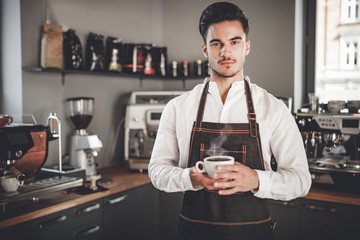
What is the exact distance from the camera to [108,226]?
2.38m

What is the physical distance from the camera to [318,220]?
225 centimetres

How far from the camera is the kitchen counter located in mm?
1827

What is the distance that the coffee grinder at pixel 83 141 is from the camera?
2598 mm

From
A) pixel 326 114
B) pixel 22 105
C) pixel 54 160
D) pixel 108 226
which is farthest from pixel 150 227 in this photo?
pixel 326 114

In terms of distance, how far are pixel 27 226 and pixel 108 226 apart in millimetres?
639

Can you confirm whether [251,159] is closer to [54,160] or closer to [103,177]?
[103,177]

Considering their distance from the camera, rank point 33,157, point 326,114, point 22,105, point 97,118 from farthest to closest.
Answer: point 97,118 < point 22,105 < point 326,114 < point 33,157

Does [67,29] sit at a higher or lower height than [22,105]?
higher

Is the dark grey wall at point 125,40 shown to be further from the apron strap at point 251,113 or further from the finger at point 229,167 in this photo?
the finger at point 229,167

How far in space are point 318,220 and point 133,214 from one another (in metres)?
1.27

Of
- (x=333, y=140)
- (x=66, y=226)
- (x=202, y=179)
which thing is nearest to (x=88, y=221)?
(x=66, y=226)

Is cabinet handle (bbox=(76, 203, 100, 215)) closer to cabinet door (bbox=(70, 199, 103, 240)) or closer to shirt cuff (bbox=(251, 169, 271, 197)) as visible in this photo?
cabinet door (bbox=(70, 199, 103, 240))

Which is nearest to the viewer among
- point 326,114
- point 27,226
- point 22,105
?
point 27,226

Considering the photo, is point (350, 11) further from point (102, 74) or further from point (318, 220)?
point (102, 74)
